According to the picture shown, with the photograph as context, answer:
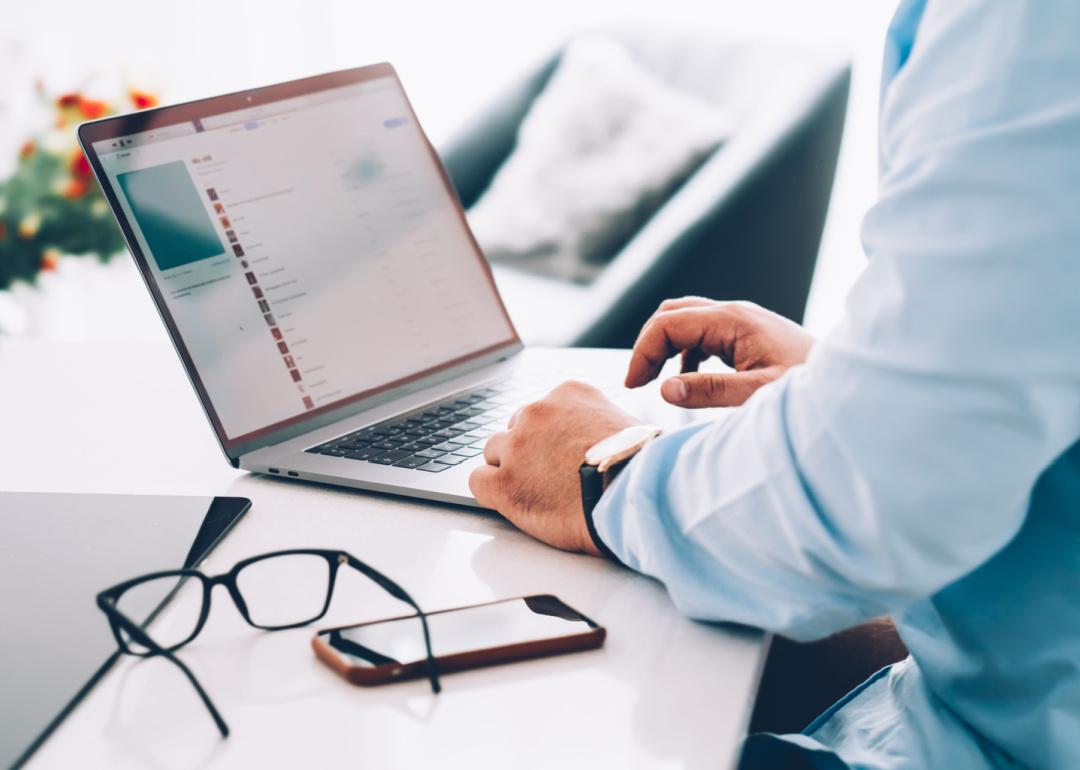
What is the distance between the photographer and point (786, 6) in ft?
9.23

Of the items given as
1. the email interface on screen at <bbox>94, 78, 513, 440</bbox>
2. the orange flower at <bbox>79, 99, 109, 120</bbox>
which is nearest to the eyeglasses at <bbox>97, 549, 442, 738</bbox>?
the email interface on screen at <bbox>94, 78, 513, 440</bbox>

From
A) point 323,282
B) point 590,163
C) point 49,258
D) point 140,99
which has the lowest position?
point 323,282

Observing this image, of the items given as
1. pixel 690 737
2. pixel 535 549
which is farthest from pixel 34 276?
pixel 690 737

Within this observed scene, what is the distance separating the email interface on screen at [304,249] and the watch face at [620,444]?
30cm

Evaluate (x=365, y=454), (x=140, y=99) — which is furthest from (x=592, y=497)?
(x=140, y=99)

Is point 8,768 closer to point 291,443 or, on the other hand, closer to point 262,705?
point 262,705

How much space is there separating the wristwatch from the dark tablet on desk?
9.4 inches

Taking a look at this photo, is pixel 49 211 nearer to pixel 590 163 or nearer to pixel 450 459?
pixel 590 163

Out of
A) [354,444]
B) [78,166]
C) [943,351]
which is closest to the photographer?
[943,351]

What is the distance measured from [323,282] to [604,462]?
0.37 metres

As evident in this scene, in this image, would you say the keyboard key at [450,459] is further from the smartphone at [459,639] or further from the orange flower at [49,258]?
the orange flower at [49,258]

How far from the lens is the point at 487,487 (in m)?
0.65

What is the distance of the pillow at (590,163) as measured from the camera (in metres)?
2.28

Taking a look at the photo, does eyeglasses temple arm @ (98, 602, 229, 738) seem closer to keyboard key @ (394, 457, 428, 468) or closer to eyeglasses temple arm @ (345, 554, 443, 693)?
eyeglasses temple arm @ (345, 554, 443, 693)
